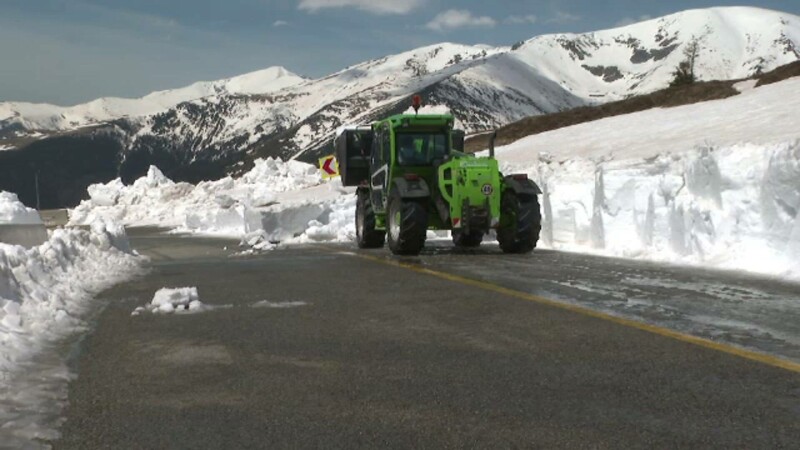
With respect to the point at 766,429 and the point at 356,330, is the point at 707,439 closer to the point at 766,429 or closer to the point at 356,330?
the point at 766,429

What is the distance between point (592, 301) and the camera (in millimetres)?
8055

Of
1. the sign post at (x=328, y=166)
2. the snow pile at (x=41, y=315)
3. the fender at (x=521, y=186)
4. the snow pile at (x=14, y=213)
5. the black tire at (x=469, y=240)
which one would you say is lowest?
the black tire at (x=469, y=240)

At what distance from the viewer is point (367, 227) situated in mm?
17125

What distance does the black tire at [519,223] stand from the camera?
14234mm

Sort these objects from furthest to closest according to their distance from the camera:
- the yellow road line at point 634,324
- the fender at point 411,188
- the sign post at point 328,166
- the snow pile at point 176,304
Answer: the sign post at point 328,166 → the fender at point 411,188 → the snow pile at point 176,304 → the yellow road line at point 634,324

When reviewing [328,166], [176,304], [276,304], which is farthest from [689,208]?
[328,166]

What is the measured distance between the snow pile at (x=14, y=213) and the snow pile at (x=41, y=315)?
5.87 metres

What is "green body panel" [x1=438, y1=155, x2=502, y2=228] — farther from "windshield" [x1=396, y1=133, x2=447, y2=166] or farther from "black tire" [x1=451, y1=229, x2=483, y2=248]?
"black tire" [x1=451, y1=229, x2=483, y2=248]

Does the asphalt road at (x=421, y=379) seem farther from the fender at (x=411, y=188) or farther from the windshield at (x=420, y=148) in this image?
the windshield at (x=420, y=148)

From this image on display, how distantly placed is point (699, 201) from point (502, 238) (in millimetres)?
3484

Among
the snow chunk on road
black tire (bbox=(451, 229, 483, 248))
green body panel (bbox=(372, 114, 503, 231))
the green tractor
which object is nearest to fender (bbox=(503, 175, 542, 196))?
the green tractor

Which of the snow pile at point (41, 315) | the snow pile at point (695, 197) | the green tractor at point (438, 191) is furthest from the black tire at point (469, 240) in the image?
the snow pile at point (41, 315)

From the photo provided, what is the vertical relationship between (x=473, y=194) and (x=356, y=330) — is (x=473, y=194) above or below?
above

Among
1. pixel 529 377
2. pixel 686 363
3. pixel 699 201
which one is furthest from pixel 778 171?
pixel 529 377
